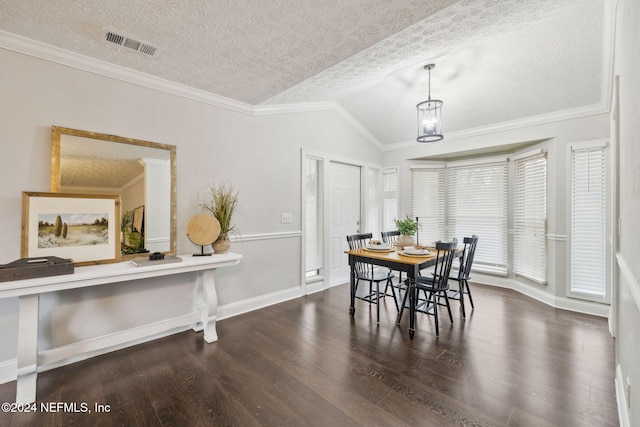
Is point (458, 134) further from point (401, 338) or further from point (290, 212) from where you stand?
point (401, 338)

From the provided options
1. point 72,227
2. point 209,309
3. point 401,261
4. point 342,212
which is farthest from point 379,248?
point 72,227

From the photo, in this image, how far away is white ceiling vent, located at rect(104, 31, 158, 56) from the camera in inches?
81.0

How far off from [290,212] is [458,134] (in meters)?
3.03

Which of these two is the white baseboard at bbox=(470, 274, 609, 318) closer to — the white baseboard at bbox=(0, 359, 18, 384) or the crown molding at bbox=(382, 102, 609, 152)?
the crown molding at bbox=(382, 102, 609, 152)

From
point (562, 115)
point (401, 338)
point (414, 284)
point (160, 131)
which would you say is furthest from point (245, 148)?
point (562, 115)

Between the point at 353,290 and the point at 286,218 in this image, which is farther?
→ the point at 286,218

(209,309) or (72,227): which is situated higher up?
(72,227)

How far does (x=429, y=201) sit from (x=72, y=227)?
4.96 m

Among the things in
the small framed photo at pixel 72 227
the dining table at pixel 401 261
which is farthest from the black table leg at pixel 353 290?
the small framed photo at pixel 72 227

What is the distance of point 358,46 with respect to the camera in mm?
2238

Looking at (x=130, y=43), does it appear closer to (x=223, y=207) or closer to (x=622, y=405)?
(x=223, y=207)

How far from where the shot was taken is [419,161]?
5.16 meters

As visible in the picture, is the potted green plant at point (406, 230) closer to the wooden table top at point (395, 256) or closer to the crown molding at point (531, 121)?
the wooden table top at point (395, 256)

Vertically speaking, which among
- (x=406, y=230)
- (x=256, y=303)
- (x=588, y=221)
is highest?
(x=588, y=221)
